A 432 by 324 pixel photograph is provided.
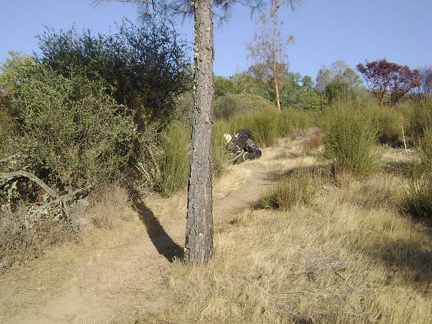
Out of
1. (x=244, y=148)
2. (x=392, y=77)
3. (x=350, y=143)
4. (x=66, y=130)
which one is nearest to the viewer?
(x=66, y=130)

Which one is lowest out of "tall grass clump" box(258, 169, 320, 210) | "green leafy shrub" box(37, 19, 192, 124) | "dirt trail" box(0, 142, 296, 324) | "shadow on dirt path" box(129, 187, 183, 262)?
"dirt trail" box(0, 142, 296, 324)

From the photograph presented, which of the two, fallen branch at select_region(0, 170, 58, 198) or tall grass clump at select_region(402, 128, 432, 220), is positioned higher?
fallen branch at select_region(0, 170, 58, 198)

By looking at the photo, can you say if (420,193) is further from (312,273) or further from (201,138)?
(201,138)

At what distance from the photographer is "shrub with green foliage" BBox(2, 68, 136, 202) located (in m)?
4.77

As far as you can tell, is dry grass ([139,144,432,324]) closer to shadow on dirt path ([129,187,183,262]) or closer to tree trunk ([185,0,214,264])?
tree trunk ([185,0,214,264])

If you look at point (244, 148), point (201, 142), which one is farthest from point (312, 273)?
point (244, 148)

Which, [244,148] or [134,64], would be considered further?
[244,148]

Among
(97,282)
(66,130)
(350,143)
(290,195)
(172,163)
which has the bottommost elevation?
(97,282)

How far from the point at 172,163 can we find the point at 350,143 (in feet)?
10.3

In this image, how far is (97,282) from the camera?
12.0 feet

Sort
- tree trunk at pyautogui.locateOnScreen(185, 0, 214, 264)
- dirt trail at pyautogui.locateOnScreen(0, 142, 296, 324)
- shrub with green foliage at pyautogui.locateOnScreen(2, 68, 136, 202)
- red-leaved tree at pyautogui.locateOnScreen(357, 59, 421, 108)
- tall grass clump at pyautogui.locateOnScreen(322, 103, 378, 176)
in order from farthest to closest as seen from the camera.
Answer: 1. red-leaved tree at pyautogui.locateOnScreen(357, 59, 421, 108)
2. tall grass clump at pyautogui.locateOnScreen(322, 103, 378, 176)
3. shrub with green foliage at pyautogui.locateOnScreen(2, 68, 136, 202)
4. tree trunk at pyautogui.locateOnScreen(185, 0, 214, 264)
5. dirt trail at pyautogui.locateOnScreen(0, 142, 296, 324)

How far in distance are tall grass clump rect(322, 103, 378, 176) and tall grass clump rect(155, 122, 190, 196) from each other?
8.84ft

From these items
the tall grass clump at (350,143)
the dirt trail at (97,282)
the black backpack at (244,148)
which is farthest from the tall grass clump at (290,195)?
the black backpack at (244,148)

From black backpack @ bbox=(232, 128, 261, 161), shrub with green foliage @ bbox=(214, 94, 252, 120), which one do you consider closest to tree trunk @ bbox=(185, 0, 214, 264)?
black backpack @ bbox=(232, 128, 261, 161)
